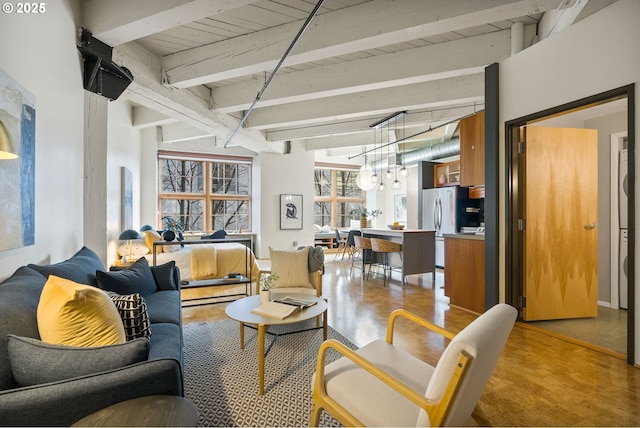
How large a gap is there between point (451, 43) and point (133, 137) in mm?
5893

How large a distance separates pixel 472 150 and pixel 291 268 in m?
2.78

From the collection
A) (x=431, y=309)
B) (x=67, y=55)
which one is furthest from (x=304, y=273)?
(x=67, y=55)

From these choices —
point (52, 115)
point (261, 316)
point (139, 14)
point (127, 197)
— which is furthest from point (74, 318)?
point (127, 197)

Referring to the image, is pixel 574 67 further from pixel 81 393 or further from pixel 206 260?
pixel 206 260

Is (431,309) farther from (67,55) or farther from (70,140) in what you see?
(67,55)

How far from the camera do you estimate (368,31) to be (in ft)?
9.41

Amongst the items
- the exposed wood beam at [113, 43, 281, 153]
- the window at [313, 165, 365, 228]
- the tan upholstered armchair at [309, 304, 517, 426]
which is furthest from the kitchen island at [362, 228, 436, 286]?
the window at [313, 165, 365, 228]

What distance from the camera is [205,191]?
808 cm

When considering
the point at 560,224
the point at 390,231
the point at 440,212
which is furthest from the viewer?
the point at 440,212

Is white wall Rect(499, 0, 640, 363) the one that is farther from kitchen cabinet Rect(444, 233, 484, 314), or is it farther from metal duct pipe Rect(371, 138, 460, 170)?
metal duct pipe Rect(371, 138, 460, 170)

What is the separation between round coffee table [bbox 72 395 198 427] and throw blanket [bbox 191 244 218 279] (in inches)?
153

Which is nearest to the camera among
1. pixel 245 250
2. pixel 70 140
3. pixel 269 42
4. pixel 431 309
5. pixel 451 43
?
pixel 70 140

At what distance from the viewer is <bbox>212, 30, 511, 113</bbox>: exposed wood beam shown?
11.4 ft

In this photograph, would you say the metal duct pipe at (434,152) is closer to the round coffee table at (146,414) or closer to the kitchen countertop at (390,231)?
the kitchen countertop at (390,231)
